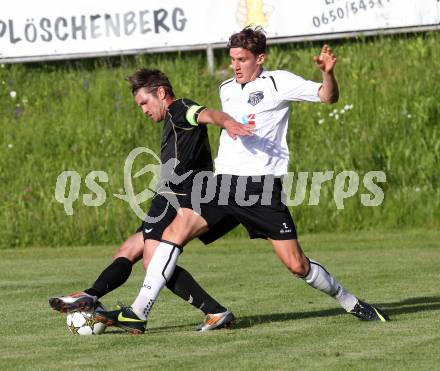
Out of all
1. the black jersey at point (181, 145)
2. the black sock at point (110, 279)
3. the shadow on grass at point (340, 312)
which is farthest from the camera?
the shadow on grass at point (340, 312)

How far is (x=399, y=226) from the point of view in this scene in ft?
57.9

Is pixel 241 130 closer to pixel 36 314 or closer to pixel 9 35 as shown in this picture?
pixel 36 314

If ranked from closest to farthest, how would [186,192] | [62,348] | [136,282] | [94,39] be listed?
[62,348]
[186,192]
[136,282]
[94,39]

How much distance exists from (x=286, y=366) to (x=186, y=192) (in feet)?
6.86

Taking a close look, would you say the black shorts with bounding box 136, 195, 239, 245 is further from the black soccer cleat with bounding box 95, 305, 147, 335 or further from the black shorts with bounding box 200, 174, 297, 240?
the black soccer cleat with bounding box 95, 305, 147, 335

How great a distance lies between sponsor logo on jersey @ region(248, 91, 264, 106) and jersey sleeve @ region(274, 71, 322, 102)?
14 centimetres

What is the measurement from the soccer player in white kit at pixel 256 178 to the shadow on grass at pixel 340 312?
1.82 ft

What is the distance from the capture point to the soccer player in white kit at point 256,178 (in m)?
8.44

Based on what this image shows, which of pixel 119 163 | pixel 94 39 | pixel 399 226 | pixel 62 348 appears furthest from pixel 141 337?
pixel 94 39

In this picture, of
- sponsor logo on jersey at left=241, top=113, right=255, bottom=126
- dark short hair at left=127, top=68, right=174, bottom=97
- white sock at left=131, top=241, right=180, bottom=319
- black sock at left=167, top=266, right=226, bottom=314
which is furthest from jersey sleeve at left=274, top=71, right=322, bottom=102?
black sock at left=167, top=266, right=226, bottom=314

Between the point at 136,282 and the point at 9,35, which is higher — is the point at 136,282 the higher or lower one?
the lower one

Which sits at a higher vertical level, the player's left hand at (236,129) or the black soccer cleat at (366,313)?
the player's left hand at (236,129)

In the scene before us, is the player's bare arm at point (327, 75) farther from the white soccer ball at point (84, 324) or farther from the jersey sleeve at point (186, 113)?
the white soccer ball at point (84, 324)

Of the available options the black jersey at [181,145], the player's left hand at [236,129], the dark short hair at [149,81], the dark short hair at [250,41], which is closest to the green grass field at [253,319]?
the black jersey at [181,145]
